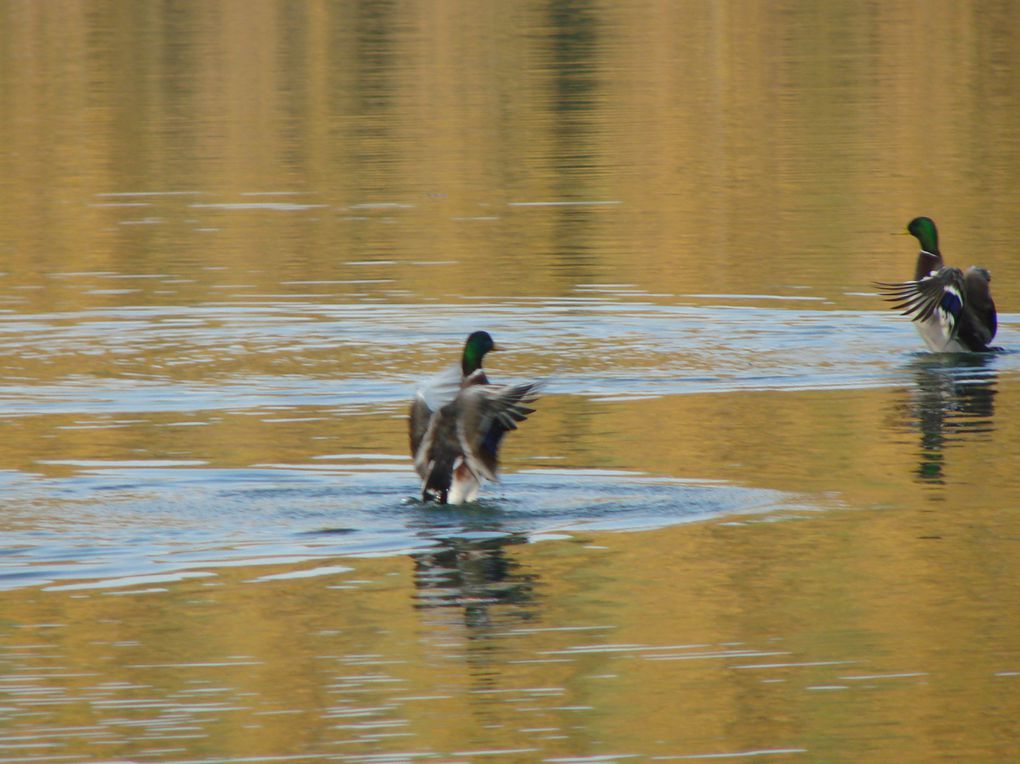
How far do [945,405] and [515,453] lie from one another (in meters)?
3.33

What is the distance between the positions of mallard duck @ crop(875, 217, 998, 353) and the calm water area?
0.67 feet

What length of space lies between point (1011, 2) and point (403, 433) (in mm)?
59014

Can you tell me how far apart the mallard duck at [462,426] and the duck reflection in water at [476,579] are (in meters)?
0.50

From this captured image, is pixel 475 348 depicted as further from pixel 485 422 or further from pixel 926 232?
pixel 926 232

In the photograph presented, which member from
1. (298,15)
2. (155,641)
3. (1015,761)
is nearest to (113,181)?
(155,641)

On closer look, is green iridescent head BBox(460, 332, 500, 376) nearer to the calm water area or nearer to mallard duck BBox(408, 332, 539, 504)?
mallard duck BBox(408, 332, 539, 504)

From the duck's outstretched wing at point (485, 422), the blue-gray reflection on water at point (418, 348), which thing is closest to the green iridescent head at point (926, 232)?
the blue-gray reflection on water at point (418, 348)

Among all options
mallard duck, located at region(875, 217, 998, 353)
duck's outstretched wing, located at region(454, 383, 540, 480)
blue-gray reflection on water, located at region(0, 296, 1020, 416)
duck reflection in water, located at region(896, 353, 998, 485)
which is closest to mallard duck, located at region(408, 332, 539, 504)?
duck's outstretched wing, located at region(454, 383, 540, 480)

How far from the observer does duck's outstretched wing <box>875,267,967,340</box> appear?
1702cm

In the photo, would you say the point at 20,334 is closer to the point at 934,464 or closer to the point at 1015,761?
the point at 934,464

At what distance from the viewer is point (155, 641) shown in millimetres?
9648

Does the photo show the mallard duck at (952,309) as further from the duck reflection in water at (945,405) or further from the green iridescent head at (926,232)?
the green iridescent head at (926,232)

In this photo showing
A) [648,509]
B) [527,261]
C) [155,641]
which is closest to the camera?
[155,641]

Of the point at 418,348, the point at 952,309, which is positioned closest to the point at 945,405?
the point at 952,309
